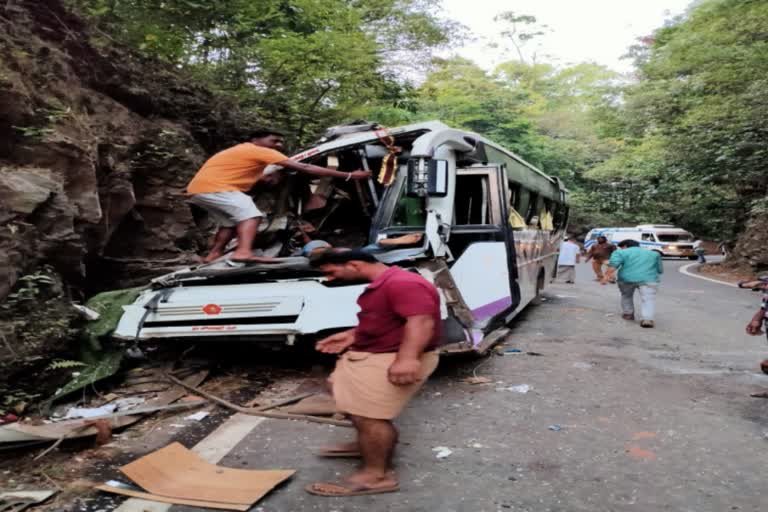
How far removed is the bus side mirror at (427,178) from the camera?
5668mm

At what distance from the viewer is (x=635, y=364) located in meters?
6.66

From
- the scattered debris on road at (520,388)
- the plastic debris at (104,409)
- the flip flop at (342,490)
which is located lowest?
the plastic debris at (104,409)

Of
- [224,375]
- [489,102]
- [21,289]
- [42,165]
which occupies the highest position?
[489,102]

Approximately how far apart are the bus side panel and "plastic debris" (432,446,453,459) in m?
2.27

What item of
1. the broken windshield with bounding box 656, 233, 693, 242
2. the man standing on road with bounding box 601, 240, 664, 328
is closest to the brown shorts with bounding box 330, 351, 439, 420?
the man standing on road with bounding box 601, 240, 664, 328

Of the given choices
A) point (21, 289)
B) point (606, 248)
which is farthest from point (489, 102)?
point (21, 289)

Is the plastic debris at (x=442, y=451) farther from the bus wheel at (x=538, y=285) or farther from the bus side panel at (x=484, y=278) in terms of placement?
the bus wheel at (x=538, y=285)

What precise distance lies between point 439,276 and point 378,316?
7.49ft

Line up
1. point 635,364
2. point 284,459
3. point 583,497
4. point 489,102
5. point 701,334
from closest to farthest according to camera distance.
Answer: point 583,497 → point 284,459 → point 635,364 → point 701,334 → point 489,102

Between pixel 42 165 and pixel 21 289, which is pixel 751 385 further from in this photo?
pixel 42 165

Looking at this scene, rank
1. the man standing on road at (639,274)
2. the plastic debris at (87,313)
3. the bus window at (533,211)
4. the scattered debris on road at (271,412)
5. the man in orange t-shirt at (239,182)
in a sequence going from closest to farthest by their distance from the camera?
the scattered debris on road at (271,412), the plastic debris at (87,313), the man in orange t-shirt at (239,182), the man standing on road at (639,274), the bus window at (533,211)

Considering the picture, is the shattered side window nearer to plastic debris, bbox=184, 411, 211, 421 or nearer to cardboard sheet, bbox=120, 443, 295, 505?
plastic debris, bbox=184, 411, 211, 421

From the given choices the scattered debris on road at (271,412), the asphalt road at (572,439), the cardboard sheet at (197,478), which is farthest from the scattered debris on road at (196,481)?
the scattered debris on road at (271,412)

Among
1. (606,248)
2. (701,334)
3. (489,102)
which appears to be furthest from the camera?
(489,102)
